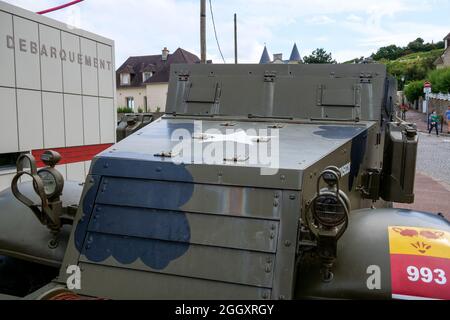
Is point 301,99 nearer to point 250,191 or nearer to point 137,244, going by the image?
point 250,191

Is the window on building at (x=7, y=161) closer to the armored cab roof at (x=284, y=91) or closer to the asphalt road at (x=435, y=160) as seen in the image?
the armored cab roof at (x=284, y=91)

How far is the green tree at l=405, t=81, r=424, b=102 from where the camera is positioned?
5172 centimetres

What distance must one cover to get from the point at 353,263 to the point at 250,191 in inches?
25.2

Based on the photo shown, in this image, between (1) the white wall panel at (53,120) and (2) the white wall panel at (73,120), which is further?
(2) the white wall panel at (73,120)

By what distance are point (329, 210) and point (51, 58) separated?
647 centimetres

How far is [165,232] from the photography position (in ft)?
9.20

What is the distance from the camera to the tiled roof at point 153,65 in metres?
46.4

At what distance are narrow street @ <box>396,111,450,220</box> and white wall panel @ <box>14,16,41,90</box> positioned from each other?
19.5ft

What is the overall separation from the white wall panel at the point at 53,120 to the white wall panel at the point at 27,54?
0.32 metres

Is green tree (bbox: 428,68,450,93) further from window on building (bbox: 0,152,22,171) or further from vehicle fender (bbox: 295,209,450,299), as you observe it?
vehicle fender (bbox: 295,209,450,299)

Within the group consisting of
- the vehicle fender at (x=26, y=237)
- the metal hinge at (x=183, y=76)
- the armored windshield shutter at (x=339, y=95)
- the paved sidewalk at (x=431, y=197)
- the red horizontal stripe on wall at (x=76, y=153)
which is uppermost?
the metal hinge at (x=183, y=76)

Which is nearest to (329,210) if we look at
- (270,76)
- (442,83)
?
(270,76)

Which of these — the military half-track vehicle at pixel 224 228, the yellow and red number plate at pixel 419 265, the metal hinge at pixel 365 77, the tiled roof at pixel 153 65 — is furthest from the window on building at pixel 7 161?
the tiled roof at pixel 153 65
